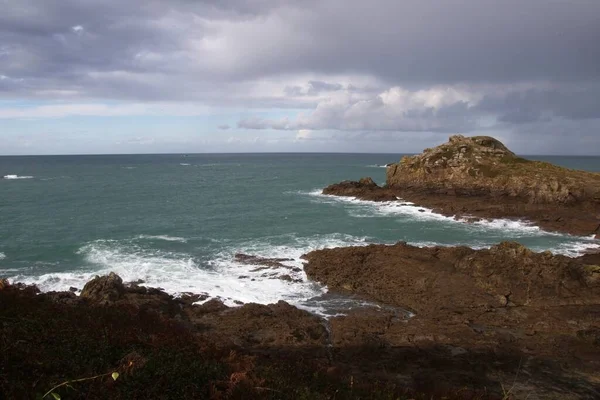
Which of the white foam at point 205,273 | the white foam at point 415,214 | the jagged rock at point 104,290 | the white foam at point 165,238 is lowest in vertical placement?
the white foam at point 205,273

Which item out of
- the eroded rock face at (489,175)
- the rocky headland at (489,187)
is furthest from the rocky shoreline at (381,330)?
the eroded rock face at (489,175)

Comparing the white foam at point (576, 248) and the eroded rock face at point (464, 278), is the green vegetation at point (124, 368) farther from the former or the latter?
the white foam at point (576, 248)

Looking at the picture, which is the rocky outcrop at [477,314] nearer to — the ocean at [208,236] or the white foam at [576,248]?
the white foam at [576,248]

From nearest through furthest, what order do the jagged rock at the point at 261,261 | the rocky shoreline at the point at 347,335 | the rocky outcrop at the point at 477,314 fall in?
the rocky shoreline at the point at 347,335 < the rocky outcrop at the point at 477,314 < the jagged rock at the point at 261,261

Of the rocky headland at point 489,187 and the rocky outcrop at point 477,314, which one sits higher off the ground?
the rocky headland at point 489,187

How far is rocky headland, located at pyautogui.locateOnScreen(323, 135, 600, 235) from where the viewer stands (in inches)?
1845

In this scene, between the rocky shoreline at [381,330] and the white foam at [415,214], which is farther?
the white foam at [415,214]

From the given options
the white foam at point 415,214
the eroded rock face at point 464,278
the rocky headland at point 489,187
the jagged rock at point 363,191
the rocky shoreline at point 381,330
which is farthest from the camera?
the jagged rock at point 363,191

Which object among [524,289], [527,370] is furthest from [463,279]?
[527,370]

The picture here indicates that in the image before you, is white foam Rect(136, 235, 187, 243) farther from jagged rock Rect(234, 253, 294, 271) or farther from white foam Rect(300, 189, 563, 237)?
white foam Rect(300, 189, 563, 237)

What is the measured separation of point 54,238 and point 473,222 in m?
43.8

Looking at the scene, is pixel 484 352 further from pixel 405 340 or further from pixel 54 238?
pixel 54 238

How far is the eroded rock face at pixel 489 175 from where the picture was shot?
4950 cm

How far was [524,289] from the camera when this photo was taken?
23.0 meters
